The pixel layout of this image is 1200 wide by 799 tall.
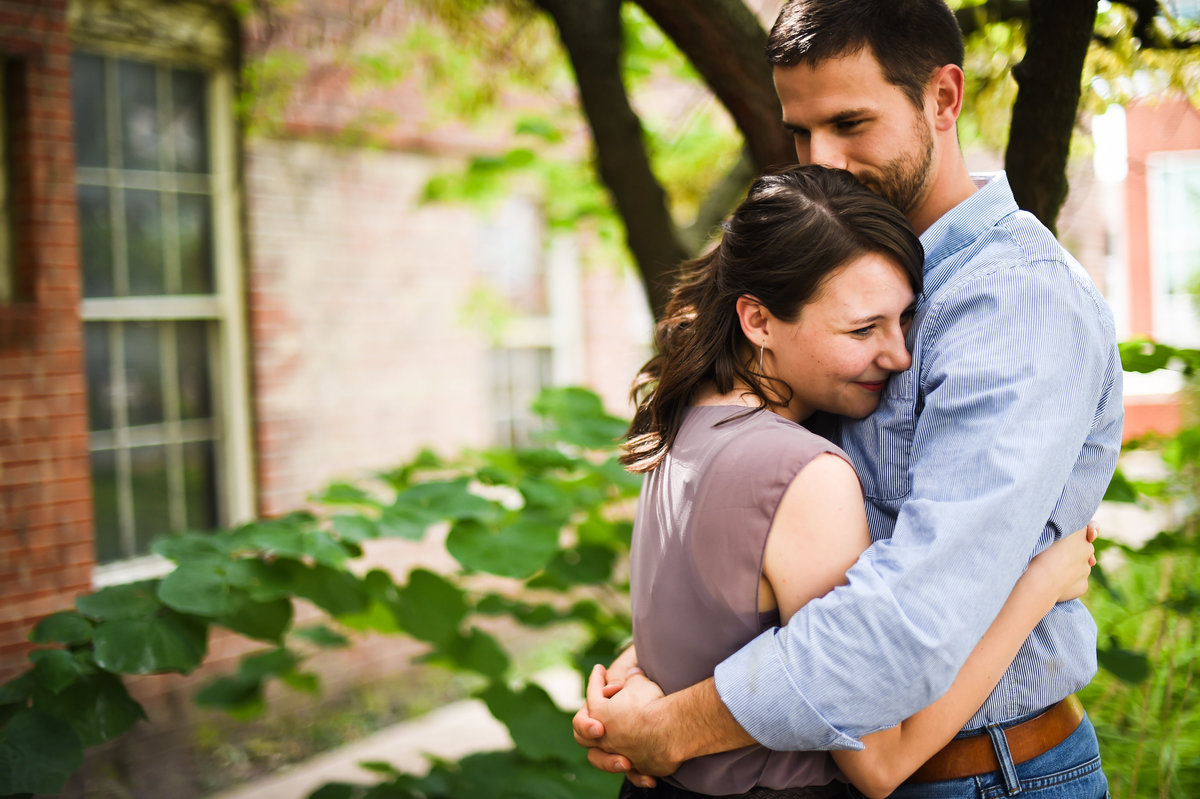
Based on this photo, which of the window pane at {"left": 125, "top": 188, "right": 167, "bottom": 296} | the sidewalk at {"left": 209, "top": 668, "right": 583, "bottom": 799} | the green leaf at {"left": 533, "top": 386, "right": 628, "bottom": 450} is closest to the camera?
the green leaf at {"left": 533, "top": 386, "right": 628, "bottom": 450}

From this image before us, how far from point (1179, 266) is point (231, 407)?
14.6 m

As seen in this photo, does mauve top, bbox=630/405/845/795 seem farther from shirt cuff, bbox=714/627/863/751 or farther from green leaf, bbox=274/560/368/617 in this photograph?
green leaf, bbox=274/560/368/617

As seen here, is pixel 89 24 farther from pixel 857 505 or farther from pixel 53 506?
pixel 857 505

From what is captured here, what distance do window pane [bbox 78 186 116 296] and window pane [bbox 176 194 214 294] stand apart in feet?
1.28

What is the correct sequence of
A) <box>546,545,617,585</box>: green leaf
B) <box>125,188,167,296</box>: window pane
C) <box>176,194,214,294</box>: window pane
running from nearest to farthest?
<box>546,545,617,585</box>: green leaf → <box>125,188,167,296</box>: window pane → <box>176,194,214,294</box>: window pane

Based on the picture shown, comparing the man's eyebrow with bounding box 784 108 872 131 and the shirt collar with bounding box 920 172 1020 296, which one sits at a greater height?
the man's eyebrow with bounding box 784 108 872 131

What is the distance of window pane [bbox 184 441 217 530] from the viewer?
5105mm

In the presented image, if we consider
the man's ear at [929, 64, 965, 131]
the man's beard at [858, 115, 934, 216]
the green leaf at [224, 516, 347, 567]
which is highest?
the man's ear at [929, 64, 965, 131]

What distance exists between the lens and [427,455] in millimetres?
3150

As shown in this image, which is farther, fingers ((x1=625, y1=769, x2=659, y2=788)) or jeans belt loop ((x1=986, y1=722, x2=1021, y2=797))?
fingers ((x1=625, y1=769, x2=659, y2=788))

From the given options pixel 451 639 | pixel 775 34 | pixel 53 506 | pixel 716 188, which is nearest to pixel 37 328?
pixel 53 506

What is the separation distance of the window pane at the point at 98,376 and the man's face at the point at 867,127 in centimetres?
432

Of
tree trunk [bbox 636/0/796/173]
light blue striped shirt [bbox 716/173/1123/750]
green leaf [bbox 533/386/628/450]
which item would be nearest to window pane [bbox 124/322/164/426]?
green leaf [bbox 533/386/628/450]

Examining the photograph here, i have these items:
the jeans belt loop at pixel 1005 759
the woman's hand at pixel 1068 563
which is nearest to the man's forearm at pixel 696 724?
the jeans belt loop at pixel 1005 759
